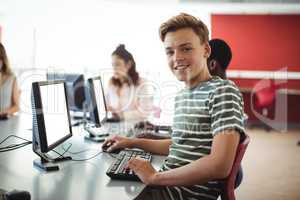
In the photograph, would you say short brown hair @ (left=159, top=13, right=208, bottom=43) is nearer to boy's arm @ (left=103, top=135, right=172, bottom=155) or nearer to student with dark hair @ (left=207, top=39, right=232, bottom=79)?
boy's arm @ (left=103, top=135, right=172, bottom=155)

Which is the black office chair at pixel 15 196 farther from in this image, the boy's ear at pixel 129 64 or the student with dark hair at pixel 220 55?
the boy's ear at pixel 129 64

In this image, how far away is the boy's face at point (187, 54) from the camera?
1.29 m

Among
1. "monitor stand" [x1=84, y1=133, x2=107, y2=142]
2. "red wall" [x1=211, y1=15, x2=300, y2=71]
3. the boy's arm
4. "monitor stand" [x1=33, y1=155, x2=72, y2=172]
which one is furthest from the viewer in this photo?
"red wall" [x1=211, y1=15, x2=300, y2=71]

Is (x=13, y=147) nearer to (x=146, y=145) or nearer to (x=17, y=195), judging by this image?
(x=146, y=145)

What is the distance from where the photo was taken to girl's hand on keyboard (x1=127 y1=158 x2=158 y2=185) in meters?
1.20

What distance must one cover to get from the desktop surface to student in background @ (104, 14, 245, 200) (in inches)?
3.9

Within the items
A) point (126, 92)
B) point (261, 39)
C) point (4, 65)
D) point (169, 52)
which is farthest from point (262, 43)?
point (169, 52)

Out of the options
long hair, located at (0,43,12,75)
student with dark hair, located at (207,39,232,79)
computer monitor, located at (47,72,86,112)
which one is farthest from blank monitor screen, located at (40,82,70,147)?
long hair, located at (0,43,12,75)

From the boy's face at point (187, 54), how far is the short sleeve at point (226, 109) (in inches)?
6.3

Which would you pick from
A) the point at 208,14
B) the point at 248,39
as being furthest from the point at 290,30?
the point at 208,14

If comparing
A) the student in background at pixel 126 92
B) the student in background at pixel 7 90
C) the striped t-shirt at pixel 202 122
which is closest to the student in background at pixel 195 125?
the striped t-shirt at pixel 202 122

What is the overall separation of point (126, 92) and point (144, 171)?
204 centimetres

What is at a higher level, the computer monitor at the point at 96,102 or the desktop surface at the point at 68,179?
the computer monitor at the point at 96,102

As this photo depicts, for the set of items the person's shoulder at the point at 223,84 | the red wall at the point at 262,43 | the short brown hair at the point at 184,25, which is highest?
the red wall at the point at 262,43
